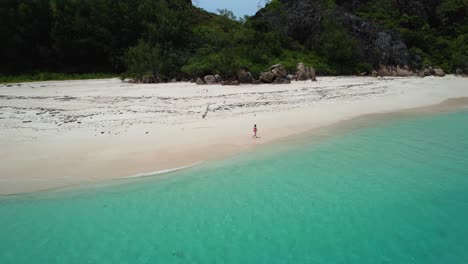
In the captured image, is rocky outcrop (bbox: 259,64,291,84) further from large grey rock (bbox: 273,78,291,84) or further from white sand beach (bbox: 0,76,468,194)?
white sand beach (bbox: 0,76,468,194)

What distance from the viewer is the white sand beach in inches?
362

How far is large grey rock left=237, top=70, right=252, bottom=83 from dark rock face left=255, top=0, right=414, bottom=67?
18.4 metres

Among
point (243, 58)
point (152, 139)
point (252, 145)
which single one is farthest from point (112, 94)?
point (243, 58)

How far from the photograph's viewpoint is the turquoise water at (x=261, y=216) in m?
5.73

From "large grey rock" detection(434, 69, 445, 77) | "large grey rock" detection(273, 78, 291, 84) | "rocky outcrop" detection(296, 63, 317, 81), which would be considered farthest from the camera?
"large grey rock" detection(434, 69, 445, 77)

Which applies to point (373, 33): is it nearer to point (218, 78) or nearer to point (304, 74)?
point (304, 74)

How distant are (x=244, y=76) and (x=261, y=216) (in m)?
21.7

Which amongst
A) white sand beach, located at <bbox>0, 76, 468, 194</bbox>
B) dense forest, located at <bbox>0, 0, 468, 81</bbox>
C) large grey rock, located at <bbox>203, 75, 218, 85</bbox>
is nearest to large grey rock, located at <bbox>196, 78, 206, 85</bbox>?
large grey rock, located at <bbox>203, 75, 218, 85</bbox>

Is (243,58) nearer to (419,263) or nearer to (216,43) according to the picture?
(216,43)

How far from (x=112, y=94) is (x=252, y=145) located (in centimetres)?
1313

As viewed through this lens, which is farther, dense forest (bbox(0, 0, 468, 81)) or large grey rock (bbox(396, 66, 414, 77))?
large grey rock (bbox(396, 66, 414, 77))

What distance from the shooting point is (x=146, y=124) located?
13.5 meters

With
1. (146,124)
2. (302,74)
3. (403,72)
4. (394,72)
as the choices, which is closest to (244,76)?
(302,74)

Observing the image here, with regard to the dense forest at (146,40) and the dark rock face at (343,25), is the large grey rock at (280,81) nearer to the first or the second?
the dense forest at (146,40)
